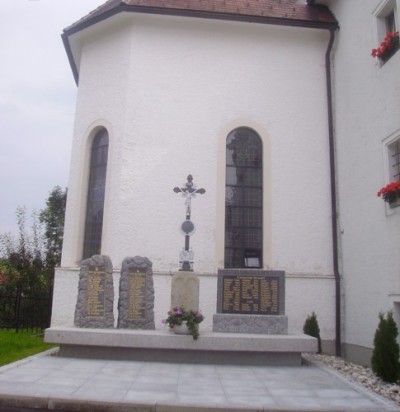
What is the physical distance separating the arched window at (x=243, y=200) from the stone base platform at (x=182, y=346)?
3285 mm

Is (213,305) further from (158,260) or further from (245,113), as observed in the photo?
(245,113)

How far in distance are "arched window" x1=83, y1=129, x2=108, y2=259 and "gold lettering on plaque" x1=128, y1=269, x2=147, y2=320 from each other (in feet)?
8.34

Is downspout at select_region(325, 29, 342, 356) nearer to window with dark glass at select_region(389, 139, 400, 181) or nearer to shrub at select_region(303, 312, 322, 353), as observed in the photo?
shrub at select_region(303, 312, 322, 353)

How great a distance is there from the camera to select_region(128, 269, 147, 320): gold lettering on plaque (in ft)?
32.3

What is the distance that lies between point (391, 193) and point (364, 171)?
1.74m

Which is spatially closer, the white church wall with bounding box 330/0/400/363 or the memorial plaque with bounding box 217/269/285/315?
the white church wall with bounding box 330/0/400/363

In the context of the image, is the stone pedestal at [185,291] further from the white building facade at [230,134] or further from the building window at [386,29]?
the building window at [386,29]

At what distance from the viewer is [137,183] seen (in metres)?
12.0

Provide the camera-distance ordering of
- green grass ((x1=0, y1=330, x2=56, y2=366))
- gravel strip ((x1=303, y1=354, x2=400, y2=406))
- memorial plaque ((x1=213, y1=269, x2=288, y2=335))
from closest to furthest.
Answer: gravel strip ((x1=303, y1=354, x2=400, y2=406)), green grass ((x1=0, y1=330, x2=56, y2=366)), memorial plaque ((x1=213, y1=269, x2=288, y2=335))

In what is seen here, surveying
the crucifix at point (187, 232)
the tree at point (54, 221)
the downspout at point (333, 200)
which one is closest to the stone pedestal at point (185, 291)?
the crucifix at point (187, 232)

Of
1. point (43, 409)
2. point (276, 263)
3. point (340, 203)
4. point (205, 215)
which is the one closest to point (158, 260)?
point (205, 215)

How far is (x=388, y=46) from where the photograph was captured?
31.1ft

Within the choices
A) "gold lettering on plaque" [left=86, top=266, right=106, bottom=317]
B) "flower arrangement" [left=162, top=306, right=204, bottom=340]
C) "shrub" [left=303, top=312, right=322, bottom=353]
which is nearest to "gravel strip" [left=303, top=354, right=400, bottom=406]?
"shrub" [left=303, top=312, right=322, bottom=353]

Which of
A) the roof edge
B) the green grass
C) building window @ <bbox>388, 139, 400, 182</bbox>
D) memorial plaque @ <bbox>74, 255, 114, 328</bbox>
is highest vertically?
the roof edge
